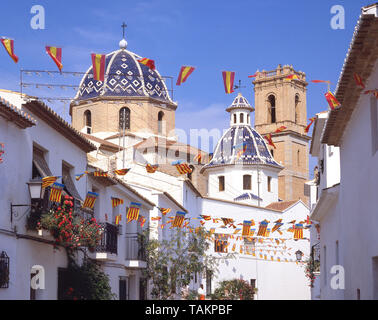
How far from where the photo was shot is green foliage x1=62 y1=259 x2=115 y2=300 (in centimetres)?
1679

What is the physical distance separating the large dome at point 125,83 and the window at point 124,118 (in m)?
1.33

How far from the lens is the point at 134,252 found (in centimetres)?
2372

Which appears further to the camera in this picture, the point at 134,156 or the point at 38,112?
the point at 134,156

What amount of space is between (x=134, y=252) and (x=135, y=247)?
20 centimetres

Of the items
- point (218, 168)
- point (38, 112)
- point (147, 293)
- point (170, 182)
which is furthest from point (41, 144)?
point (218, 168)

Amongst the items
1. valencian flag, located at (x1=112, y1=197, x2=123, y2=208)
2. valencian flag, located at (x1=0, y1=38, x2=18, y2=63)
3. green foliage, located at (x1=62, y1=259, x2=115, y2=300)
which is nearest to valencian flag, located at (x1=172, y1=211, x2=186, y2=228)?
valencian flag, located at (x1=112, y1=197, x2=123, y2=208)

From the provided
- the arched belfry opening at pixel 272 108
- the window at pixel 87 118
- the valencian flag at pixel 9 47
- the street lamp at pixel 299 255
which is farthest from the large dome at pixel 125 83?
the valencian flag at pixel 9 47

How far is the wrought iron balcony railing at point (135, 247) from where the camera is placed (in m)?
23.3

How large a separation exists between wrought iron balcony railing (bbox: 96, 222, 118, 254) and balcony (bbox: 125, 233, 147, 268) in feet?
9.98

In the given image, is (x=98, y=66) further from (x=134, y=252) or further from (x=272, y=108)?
(x=272, y=108)

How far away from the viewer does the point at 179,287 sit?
2739 cm

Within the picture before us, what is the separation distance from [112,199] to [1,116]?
26.5 ft

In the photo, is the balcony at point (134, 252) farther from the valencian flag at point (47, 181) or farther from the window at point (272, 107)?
the window at point (272, 107)
